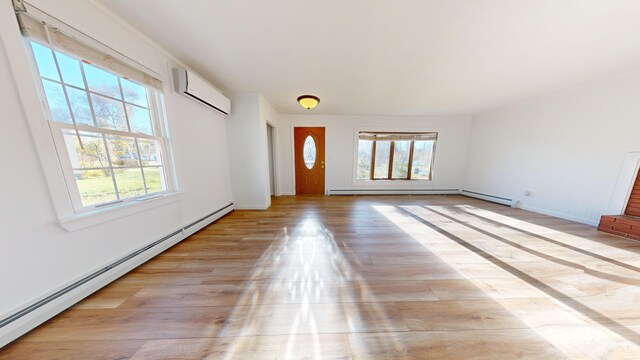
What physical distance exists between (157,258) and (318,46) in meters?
2.94

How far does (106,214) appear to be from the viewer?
1.51 meters

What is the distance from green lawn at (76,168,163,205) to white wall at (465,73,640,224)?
21.0ft

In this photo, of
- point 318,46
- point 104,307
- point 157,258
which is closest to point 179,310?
point 104,307

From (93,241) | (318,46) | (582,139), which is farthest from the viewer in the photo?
(582,139)

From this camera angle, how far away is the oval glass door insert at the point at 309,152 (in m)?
4.83

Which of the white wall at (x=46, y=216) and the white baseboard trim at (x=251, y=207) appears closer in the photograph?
the white wall at (x=46, y=216)

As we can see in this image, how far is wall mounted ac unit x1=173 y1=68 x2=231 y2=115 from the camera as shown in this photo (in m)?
2.17

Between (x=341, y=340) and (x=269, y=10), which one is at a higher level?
(x=269, y=10)

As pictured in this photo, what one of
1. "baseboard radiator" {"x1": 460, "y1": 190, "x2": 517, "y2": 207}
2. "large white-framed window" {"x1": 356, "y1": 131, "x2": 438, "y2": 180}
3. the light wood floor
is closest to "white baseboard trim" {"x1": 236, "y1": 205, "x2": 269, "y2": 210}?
the light wood floor

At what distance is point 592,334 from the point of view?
1.11m

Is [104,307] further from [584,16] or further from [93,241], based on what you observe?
[584,16]

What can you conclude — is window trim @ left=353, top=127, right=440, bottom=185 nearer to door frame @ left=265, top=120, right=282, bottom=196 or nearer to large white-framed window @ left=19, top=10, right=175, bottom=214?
door frame @ left=265, top=120, right=282, bottom=196

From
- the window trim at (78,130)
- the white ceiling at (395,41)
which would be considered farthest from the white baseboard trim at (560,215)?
the window trim at (78,130)

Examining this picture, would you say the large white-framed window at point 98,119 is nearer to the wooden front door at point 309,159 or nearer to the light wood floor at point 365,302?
the light wood floor at point 365,302
